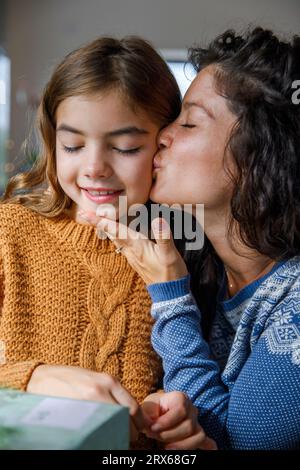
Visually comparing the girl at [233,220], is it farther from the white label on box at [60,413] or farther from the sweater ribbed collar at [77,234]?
the white label on box at [60,413]

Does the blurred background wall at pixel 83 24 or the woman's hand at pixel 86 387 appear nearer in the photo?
the woman's hand at pixel 86 387

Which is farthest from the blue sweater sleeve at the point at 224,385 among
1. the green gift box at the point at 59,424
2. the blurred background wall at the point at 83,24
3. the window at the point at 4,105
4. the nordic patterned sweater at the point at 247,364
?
the window at the point at 4,105

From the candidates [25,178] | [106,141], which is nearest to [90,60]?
[106,141]

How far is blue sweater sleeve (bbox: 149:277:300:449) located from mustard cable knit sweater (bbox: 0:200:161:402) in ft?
0.20

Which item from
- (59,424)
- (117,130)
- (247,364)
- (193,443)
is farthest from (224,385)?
(59,424)

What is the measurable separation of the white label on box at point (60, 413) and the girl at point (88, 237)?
1.31ft

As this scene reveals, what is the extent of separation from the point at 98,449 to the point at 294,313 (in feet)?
1.73

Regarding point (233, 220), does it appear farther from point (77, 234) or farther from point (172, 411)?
point (172, 411)

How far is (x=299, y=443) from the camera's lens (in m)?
1.05

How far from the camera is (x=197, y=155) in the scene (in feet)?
3.84

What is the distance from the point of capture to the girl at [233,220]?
3.57 feet

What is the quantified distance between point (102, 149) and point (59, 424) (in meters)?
0.59

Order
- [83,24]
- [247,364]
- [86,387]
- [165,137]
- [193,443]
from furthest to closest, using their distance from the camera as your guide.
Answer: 1. [83,24]
2. [165,137]
3. [247,364]
4. [193,443]
5. [86,387]
